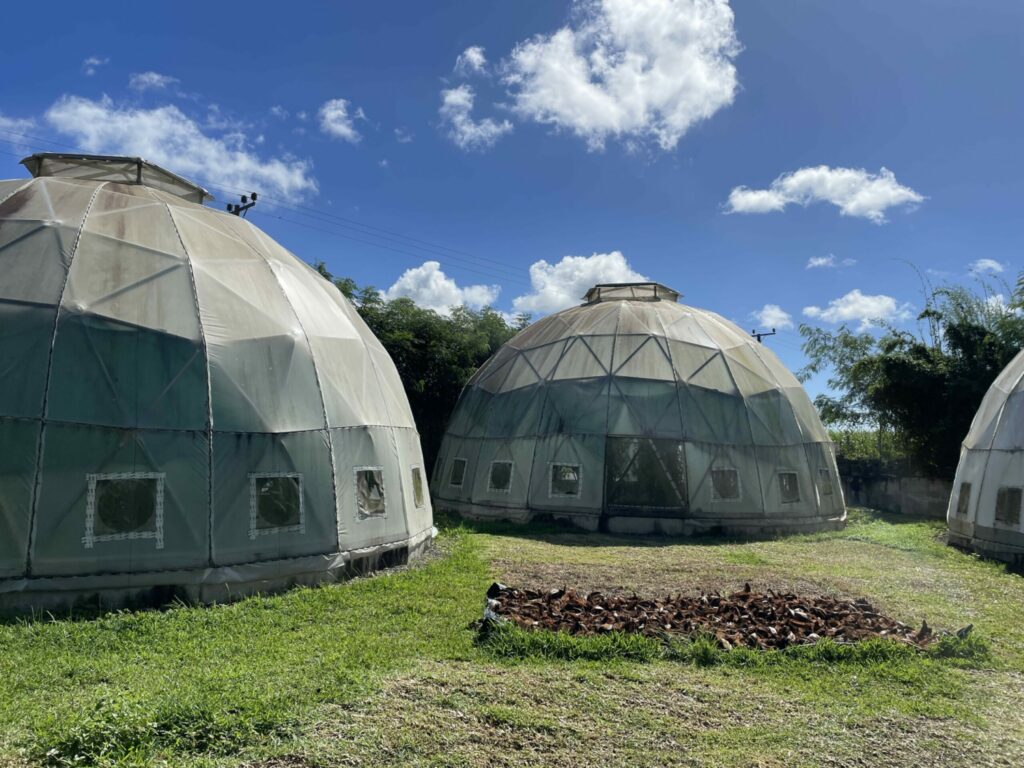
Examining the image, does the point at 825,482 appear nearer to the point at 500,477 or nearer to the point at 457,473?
the point at 500,477

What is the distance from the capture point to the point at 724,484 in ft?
64.4

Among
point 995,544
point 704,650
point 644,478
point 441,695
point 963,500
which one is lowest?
point 441,695

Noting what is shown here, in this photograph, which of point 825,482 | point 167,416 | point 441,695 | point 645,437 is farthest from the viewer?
point 825,482

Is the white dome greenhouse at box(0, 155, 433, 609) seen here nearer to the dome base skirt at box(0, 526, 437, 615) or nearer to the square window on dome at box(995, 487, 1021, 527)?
the dome base skirt at box(0, 526, 437, 615)

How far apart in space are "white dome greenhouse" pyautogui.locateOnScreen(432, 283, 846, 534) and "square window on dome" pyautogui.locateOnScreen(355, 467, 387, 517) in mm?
7732

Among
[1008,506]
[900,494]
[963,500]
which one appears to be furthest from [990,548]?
[900,494]

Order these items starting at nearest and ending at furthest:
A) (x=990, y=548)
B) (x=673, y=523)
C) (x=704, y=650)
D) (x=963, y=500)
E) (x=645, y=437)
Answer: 1. (x=704, y=650)
2. (x=990, y=548)
3. (x=963, y=500)
4. (x=673, y=523)
5. (x=645, y=437)

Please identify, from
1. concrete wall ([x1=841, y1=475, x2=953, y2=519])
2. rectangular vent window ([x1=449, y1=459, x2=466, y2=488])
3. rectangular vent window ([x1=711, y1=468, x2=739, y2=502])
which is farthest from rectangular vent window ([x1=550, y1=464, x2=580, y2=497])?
concrete wall ([x1=841, y1=475, x2=953, y2=519])

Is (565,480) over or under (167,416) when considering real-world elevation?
under

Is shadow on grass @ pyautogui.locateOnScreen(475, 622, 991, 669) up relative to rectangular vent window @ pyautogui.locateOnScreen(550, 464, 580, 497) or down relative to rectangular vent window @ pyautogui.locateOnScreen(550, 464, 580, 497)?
down

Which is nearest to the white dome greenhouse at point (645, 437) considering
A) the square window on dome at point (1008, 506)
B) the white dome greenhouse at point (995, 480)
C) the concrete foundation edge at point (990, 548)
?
the concrete foundation edge at point (990, 548)

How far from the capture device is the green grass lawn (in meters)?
5.74

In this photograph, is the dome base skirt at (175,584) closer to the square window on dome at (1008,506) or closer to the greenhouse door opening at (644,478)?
the greenhouse door opening at (644,478)

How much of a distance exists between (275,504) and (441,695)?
5244 mm
